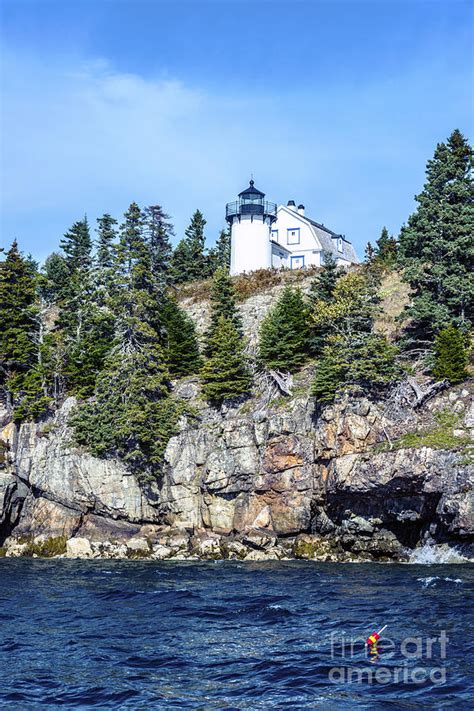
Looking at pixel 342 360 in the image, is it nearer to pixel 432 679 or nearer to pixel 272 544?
pixel 272 544

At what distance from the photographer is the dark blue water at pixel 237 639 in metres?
17.1

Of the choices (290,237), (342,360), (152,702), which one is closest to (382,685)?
(152,702)

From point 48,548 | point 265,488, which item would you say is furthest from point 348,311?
point 48,548

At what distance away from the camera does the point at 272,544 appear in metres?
41.2

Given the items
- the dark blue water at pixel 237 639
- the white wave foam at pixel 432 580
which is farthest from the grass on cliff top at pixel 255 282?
the white wave foam at pixel 432 580

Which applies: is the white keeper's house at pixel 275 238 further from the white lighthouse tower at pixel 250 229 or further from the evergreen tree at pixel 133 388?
the evergreen tree at pixel 133 388

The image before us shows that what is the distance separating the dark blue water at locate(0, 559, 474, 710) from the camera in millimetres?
17141

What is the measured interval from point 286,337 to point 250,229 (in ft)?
89.7

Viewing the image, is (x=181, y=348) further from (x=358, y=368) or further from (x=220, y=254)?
(x=220, y=254)

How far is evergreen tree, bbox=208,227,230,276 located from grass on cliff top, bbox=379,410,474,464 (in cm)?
4389

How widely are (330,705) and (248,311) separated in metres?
47.0

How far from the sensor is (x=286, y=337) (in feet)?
162

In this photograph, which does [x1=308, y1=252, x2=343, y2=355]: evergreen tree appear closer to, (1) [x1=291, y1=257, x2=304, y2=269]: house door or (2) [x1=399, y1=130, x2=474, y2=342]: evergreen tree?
(2) [x1=399, y1=130, x2=474, y2=342]: evergreen tree

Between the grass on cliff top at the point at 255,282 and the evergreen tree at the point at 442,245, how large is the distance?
1712cm
